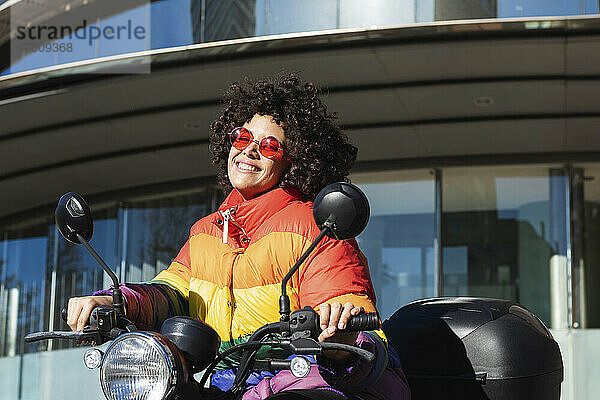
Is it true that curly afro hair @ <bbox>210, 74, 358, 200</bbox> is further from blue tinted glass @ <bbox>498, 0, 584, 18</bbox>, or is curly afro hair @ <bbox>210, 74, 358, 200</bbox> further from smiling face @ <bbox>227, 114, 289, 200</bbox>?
blue tinted glass @ <bbox>498, 0, 584, 18</bbox>

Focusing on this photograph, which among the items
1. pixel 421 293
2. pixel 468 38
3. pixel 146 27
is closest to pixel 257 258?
pixel 468 38

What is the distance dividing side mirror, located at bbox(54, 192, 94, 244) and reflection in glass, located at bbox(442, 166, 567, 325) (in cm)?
958

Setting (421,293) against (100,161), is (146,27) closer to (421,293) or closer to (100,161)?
(100,161)

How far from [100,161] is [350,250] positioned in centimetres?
1030

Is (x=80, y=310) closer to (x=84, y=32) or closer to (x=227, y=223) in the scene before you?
(x=227, y=223)

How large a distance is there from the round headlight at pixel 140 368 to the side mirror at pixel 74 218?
1.73 feet

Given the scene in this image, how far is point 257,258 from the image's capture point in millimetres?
2619

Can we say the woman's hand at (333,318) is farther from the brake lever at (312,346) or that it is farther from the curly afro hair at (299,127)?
the curly afro hair at (299,127)

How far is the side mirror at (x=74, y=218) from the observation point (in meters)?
2.20

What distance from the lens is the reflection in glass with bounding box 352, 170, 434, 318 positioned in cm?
1145

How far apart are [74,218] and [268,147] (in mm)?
921

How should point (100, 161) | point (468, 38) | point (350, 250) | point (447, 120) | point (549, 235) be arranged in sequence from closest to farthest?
point (350, 250), point (468, 38), point (447, 120), point (549, 235), point (100, 161)

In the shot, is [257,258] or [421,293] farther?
[421,293]

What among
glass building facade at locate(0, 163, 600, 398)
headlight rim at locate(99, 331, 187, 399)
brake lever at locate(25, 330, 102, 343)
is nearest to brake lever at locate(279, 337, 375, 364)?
headlight rim at locate(99, 331, 187, 399)
